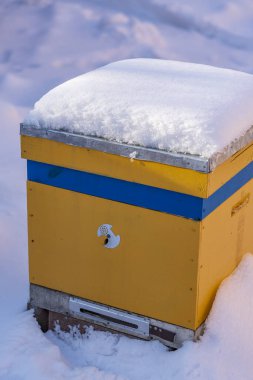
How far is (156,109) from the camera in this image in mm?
2557

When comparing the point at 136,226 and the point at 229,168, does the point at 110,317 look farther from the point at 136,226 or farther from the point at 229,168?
the point at 229,168

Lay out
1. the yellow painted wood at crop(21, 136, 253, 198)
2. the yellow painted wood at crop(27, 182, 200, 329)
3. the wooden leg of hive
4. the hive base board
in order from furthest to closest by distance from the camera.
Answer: the wooden leg of hive < the hive base board < the yellow painted wood at crop(27, 182, 200, 329) < the yellow painted wood at crop(21, 136, 253, 198)

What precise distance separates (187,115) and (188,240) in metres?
0.38

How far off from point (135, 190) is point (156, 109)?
0.86 ft

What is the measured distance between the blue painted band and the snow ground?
0.36 meters

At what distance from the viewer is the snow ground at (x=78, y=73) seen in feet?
8.68

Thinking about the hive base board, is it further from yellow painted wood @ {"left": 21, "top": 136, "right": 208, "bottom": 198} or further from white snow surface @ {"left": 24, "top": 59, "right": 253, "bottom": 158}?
white snow surface @ {"left": 24, "top": 59, "right": 253, "bottom": 158}

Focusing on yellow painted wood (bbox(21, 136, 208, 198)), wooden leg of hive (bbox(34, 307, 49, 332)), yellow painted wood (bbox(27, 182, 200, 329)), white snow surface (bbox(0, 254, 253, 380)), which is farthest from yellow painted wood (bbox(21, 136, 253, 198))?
wooden leg of hive (bbox(34, 307, 49, 332))

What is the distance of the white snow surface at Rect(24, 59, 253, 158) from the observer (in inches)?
97.0

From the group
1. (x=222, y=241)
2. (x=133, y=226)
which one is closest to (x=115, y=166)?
(x=133, y=226)

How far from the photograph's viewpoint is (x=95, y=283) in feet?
9.04

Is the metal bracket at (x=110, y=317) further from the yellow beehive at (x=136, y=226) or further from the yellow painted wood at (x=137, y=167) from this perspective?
the yellow painted wood at (x=137, y=167)

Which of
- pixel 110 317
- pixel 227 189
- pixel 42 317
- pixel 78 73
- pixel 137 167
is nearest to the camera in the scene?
pixel 137 167

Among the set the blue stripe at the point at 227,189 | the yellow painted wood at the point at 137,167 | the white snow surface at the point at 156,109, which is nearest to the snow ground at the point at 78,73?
the blue stripe at the point at 227,189
